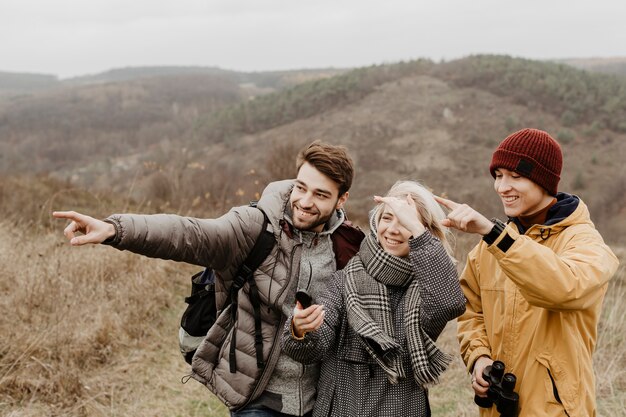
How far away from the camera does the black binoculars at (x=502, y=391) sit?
7.06 feet

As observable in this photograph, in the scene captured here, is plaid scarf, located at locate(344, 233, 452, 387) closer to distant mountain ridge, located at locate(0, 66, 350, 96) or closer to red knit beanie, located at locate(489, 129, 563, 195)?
red knit beanie, located at locate(489, 129, 563, 195)

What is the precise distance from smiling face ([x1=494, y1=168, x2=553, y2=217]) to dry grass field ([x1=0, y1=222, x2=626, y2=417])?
254 cm

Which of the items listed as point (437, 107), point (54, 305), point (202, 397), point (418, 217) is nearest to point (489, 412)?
point (418, 217)

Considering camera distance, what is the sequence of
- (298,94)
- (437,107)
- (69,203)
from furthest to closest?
(298,94)
(437,107)
(69,203)

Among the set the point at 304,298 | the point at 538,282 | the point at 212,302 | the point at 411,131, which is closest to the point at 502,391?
the point at 538,282

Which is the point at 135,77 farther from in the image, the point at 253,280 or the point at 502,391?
the point at 502,391

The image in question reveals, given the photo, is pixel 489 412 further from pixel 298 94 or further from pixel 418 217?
pixel 298 94

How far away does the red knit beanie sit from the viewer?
2201mm

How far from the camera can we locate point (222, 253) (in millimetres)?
2264

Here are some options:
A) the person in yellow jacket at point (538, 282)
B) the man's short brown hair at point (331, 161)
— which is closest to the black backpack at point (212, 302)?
the man's short brown hair at point (331, 161)

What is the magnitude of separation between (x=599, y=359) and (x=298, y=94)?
48.5 metres

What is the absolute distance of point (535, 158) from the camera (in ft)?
7.22

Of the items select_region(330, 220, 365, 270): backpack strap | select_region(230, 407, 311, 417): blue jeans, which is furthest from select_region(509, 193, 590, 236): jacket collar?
select_region(230, 407, 311, 417): blue jeans

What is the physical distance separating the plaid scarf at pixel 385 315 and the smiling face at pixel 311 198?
0.23m
